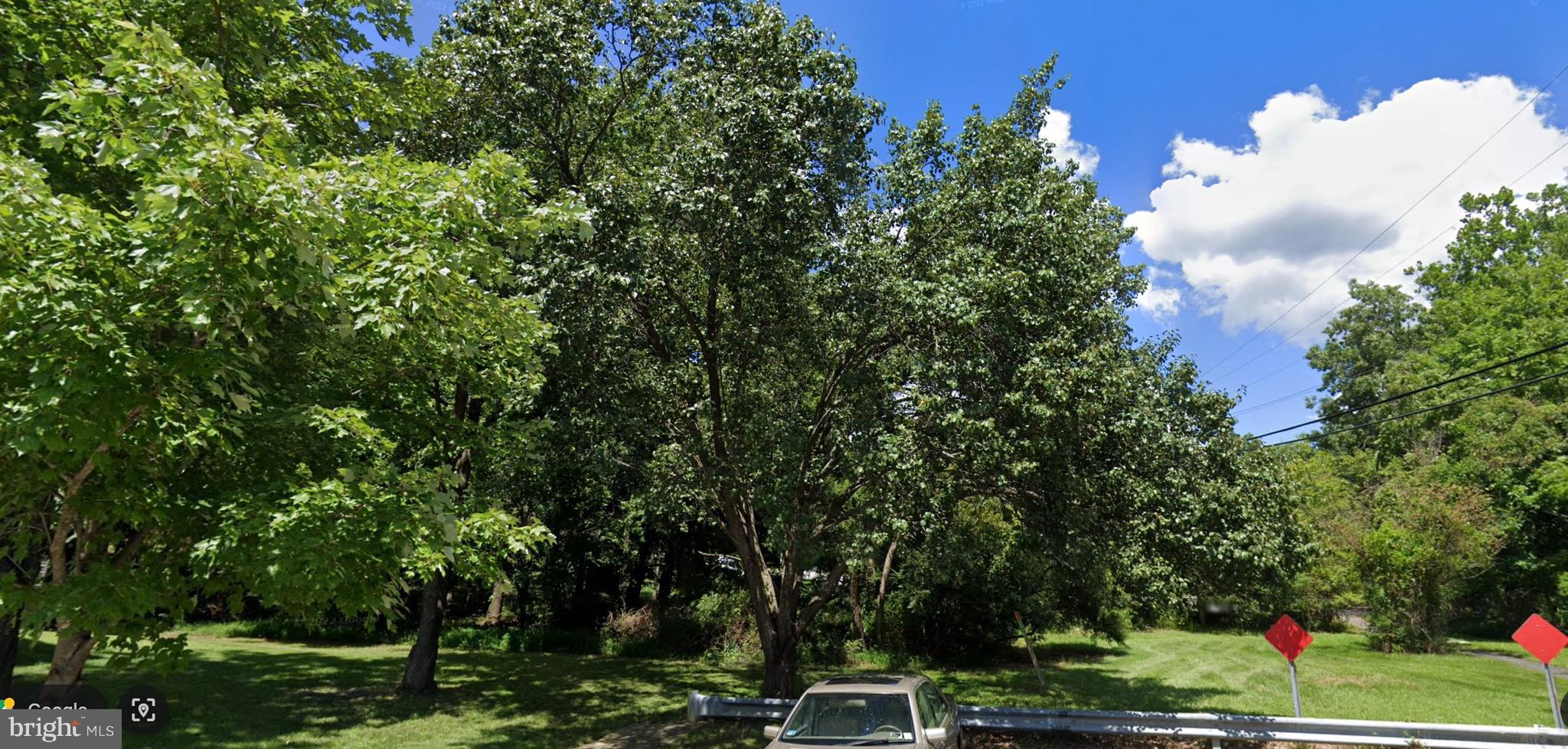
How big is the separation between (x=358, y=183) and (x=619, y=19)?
804 cm

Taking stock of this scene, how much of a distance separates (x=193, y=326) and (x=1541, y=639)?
56.5 feet

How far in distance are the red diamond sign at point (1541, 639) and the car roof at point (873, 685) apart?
9354mm

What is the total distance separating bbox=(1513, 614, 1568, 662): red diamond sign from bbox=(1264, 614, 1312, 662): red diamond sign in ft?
8.80

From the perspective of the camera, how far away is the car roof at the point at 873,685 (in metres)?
8.05

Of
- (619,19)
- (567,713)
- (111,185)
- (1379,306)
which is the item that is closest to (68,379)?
(111,185)

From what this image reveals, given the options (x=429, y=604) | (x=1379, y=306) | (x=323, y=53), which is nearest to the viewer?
(x=323, y=53)

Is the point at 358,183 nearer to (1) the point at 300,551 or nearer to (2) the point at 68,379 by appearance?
(2) the point at 68,379

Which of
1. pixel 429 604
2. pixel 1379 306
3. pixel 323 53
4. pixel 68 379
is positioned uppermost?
pixel 1379 306

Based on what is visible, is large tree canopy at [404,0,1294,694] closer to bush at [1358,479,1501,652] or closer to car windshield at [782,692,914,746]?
car windshield at [782,692,914,746]

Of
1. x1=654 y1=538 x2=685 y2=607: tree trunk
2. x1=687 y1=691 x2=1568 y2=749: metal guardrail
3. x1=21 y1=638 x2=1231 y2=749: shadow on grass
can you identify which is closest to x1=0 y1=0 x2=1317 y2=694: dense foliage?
x1=687 y1=691 x2=1568 y2=749: metal guardrail

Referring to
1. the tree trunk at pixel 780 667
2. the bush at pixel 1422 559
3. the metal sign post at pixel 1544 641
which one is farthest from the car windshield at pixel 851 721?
the bush at pixel 1422 559

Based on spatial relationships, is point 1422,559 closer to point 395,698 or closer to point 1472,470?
point 1472,470

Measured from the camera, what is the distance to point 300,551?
557cm

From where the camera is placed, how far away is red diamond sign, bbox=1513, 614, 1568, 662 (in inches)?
418
